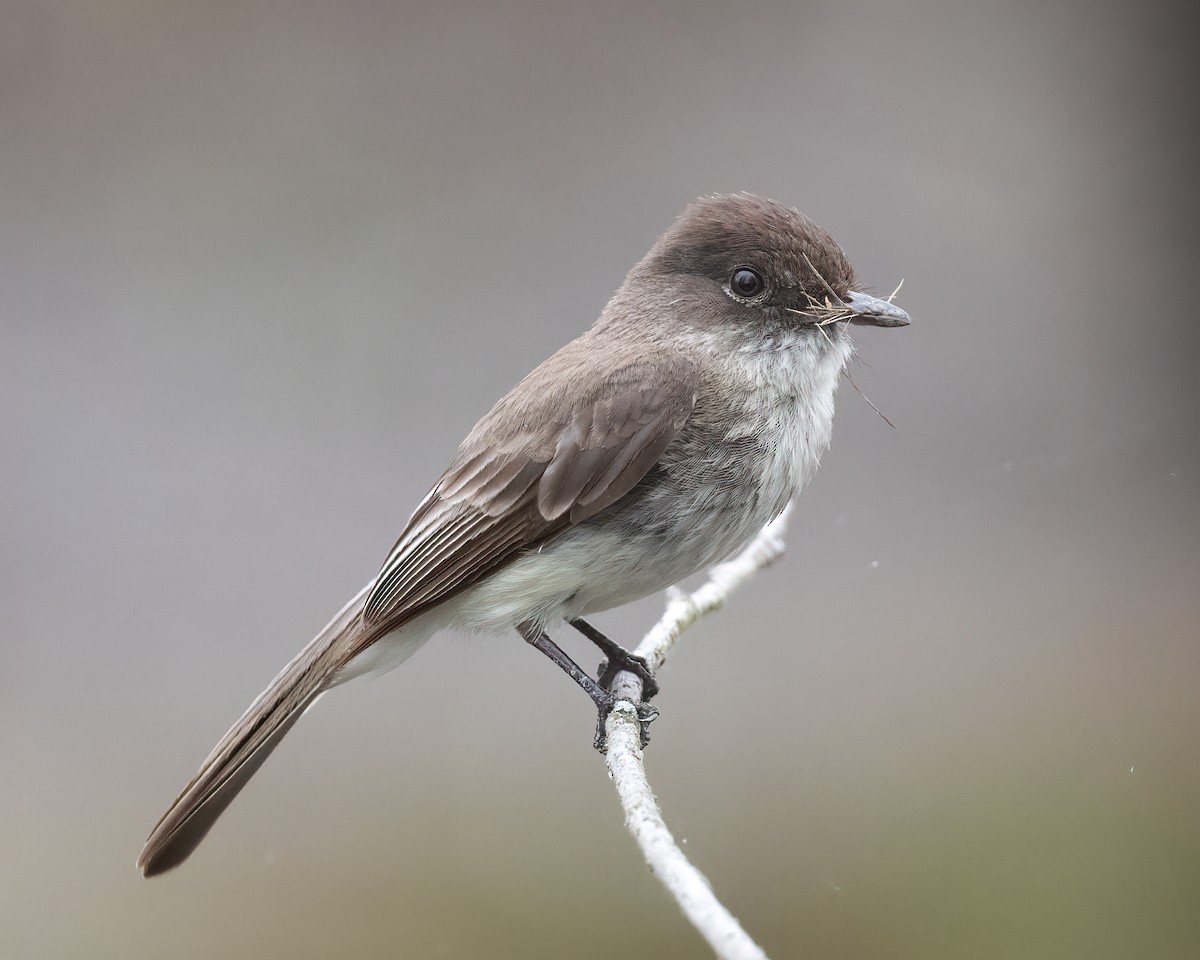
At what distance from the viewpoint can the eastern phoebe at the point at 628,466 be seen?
1914 mm

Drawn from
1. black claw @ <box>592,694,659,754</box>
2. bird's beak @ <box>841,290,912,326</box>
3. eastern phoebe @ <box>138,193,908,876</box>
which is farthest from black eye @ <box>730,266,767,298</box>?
black claw @ <box>592,694,659,754</box>

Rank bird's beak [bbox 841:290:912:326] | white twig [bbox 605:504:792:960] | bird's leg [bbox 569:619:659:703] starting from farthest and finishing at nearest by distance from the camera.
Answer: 1. bird's leg [bbox 569:619:659:703]
2. bird's beak [bbox 841:290:912:326]
3. white twig [bbox 605:504:792:960]

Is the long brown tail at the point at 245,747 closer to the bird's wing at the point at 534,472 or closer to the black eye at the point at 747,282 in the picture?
the bird's wing at the point at 534,472

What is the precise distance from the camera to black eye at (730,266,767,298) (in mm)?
2027

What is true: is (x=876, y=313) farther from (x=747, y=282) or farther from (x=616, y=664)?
(x=616, y=664)

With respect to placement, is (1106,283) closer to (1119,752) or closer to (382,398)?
(1119,752)

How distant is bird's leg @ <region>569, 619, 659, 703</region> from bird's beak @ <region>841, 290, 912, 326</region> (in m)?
0.73

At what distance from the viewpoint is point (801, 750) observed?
3.34m

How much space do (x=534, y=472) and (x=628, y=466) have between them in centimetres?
16

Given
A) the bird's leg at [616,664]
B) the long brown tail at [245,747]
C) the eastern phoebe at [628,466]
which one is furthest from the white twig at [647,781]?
the long brown tail at [245,747]

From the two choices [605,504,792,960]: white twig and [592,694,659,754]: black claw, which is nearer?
[605,504,792,960]: white twig

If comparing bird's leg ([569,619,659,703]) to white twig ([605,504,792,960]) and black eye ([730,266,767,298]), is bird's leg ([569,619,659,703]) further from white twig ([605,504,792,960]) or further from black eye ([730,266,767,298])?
black eye ([730,266,767,298])

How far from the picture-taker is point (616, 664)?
228 centimetres

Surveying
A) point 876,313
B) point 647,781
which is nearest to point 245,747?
point 647,781
